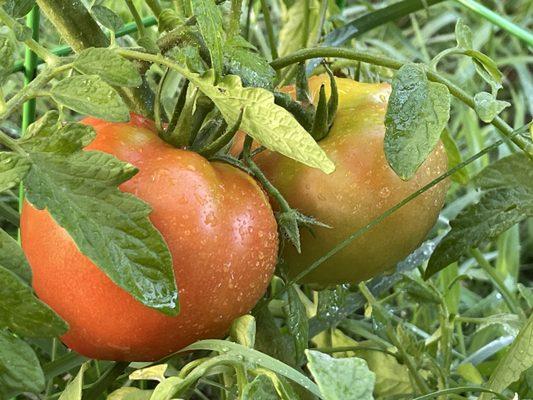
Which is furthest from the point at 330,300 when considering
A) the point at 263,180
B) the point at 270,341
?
the point at 263,180

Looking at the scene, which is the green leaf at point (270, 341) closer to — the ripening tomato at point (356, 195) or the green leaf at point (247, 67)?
the ripening tomato at point (356, 195)

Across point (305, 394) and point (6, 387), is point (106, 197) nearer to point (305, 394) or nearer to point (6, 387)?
point (6, 387)

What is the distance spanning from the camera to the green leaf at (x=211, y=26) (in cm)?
44

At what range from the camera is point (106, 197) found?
1.38ft

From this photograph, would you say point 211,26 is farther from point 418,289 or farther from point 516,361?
point 418,289

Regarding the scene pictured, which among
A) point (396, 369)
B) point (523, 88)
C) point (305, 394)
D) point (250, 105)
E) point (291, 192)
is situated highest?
point (250, 105)

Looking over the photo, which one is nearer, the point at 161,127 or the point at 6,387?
the point at 6,387

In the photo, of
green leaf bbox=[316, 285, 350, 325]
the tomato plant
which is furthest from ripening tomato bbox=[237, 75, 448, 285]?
green leaf bbox=[316, 285, 350, 325]

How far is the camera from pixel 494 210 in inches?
25.4

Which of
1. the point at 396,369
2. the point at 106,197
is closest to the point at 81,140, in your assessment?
the point at 106,197

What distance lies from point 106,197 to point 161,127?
13cm

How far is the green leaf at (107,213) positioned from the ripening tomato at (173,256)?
0.17ft

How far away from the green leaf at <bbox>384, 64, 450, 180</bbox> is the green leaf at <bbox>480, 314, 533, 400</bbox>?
0.18m

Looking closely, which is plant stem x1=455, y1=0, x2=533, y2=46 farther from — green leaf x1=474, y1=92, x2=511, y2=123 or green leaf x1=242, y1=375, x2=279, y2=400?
green leaf x1=242, y1=375, x2=279, y2=400
